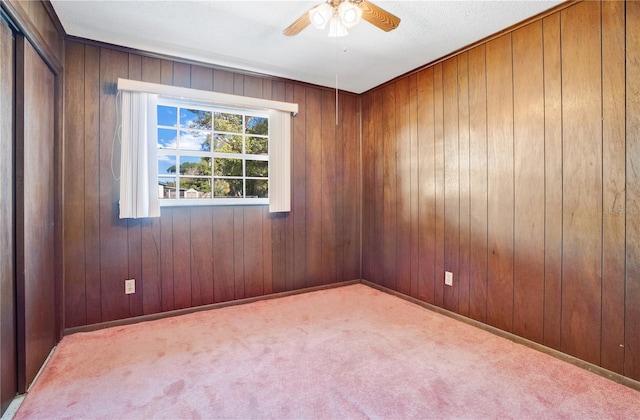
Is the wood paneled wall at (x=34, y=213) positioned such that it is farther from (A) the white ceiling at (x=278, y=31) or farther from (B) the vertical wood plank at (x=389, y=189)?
(B) the vertical wood plank at (x=389, y=189)

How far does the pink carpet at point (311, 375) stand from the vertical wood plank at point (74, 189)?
32 centimetres

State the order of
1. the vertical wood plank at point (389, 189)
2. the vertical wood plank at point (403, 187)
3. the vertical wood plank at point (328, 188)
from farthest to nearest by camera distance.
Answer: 1. the vertical wood plank at point (328, 188)
2. the vertical wood plank at point (389, 189)
3. the vertical wood plank at point (403, 187)

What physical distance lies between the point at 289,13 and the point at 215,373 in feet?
7.81

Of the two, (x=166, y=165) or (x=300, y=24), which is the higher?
(x=300, y=24)

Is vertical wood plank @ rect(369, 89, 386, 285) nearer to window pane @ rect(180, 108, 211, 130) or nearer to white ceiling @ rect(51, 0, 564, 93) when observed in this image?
white ceiling @ rect(51, 0, 564, 93)

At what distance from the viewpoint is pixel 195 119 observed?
9.96 feet

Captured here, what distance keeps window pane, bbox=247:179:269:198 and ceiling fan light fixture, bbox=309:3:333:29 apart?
1.82 m

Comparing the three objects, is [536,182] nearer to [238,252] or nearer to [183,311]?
[238,252]

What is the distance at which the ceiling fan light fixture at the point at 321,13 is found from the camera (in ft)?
5.93

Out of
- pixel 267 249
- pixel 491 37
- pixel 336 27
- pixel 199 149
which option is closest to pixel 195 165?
pixel 199 149

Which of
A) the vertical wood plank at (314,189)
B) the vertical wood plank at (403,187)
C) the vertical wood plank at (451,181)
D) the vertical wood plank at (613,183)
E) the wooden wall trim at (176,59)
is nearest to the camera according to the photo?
the vertical wood plank at (613,183)

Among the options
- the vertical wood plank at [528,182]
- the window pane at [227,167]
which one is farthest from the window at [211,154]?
the vertical wood plank at [528,182]

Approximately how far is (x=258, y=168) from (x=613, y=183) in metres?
2.82

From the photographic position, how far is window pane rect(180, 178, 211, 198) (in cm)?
300
